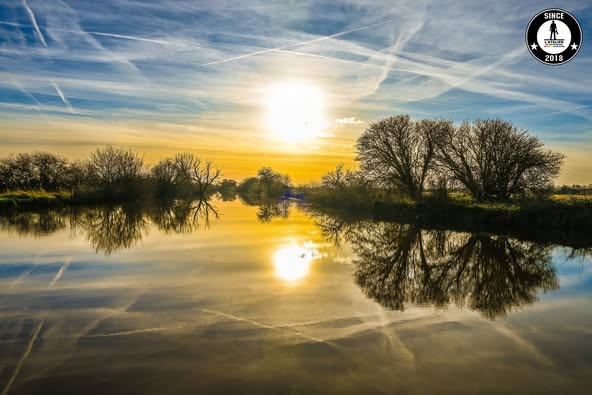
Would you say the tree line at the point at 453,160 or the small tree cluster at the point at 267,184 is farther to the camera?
the small tree cluster at the point at 267,184

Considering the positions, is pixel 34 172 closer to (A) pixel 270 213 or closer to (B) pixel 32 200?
(B) pixel 32 200

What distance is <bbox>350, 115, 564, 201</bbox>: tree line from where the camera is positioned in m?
25.1

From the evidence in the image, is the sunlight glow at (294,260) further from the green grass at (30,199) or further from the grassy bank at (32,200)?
the green grass at (30,199)

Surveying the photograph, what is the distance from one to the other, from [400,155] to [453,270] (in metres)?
20.4

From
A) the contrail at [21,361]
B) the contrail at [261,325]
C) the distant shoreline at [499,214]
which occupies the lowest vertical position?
the contrail at [21,361]

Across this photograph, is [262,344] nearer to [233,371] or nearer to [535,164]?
[233,371]

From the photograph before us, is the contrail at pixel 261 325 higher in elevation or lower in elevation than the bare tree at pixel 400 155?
lower

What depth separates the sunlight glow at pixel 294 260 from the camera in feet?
31.5

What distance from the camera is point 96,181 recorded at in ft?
136

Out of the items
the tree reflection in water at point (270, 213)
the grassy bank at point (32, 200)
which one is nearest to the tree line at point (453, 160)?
the tree reflection in water at point (270, 213)

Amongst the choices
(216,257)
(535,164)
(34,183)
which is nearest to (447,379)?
(216,257)

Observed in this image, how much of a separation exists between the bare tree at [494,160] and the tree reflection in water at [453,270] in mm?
10780

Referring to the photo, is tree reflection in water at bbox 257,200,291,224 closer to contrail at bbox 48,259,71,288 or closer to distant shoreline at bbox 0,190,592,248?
distant shoreline at bbox 0,190,592,248

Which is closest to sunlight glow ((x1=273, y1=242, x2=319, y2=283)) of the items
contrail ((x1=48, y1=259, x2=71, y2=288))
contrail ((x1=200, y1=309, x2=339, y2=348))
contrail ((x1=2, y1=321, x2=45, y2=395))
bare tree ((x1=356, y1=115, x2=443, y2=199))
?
contrail ((x1=200, y1=309, x2=339, y2=348))
